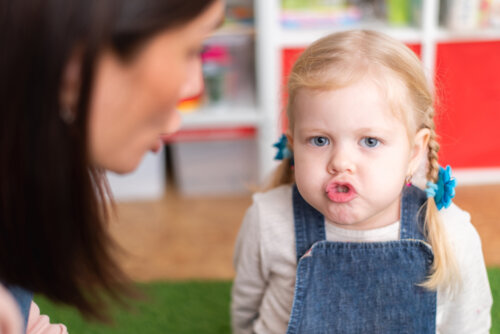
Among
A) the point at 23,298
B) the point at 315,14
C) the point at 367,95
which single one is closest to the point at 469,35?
the point at 315,14

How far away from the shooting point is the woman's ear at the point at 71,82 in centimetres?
55

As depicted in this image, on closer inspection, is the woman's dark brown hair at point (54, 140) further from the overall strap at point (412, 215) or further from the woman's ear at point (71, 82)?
the overall strap at point (412, 215)

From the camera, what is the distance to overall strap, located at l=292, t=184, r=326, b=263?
102 centimetres

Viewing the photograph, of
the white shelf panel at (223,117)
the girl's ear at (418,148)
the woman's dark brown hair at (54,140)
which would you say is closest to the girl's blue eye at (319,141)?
the girl's ear at (418,148)

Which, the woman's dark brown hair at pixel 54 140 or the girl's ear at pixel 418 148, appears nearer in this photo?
the woman's dark brown hair at pixel 54 140

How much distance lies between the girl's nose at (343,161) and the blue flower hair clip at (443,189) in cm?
15

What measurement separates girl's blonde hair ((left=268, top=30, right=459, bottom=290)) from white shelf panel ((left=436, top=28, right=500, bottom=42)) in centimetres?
Answer: 93

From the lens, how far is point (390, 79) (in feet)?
2.94

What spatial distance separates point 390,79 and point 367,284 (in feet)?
1.10

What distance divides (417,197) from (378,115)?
8.0 inches

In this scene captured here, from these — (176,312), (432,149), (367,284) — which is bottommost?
(176,312)

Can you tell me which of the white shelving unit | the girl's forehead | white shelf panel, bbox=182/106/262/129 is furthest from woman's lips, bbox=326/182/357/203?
white shelf panel, bbox=182/106/262/129

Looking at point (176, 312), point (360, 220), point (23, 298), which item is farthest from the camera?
point (176, 312)

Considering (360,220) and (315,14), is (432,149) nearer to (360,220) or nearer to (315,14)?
(360,220)
